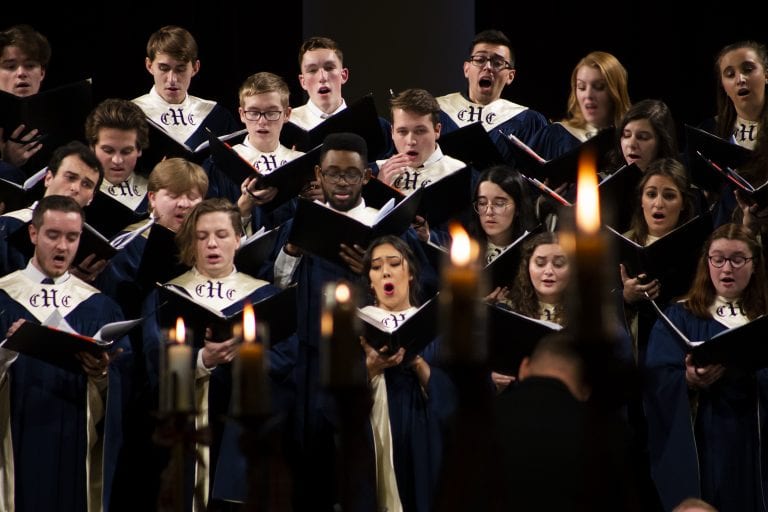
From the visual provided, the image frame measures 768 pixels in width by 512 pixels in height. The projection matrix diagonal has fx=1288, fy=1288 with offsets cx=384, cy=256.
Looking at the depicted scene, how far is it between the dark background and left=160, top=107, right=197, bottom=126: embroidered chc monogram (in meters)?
1.59

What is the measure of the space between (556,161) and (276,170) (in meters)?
1.26

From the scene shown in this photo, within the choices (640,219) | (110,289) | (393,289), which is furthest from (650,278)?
(110,289)

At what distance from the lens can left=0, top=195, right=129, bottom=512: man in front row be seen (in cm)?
508

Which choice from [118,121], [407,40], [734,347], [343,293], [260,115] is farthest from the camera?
[407,40]

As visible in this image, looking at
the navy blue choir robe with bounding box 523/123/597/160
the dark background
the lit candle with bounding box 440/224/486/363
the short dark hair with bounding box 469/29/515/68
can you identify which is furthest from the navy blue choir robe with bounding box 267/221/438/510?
the lit candle with bounding box 440/224/486/363

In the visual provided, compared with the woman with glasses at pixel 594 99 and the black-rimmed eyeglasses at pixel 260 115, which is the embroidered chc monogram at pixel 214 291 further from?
the woman with glasses at pixel 594 99

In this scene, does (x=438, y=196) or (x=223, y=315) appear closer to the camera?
(x=223, y=315)

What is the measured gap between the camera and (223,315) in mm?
4887

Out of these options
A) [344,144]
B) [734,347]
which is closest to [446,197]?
[344,144]

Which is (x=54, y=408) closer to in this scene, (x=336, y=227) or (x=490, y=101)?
(x=336, y=227)

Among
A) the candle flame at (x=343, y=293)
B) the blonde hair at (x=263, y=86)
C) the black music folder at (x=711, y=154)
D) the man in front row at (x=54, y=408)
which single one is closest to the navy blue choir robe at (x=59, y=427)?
the man in front row at (x=54, y=408)

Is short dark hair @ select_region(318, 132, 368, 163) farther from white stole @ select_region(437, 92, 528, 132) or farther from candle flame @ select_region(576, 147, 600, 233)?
candle flame @ select_region(576, 147, 600, 233)

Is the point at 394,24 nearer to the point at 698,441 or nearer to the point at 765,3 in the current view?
the point at 765,3

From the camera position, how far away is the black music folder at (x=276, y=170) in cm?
546
